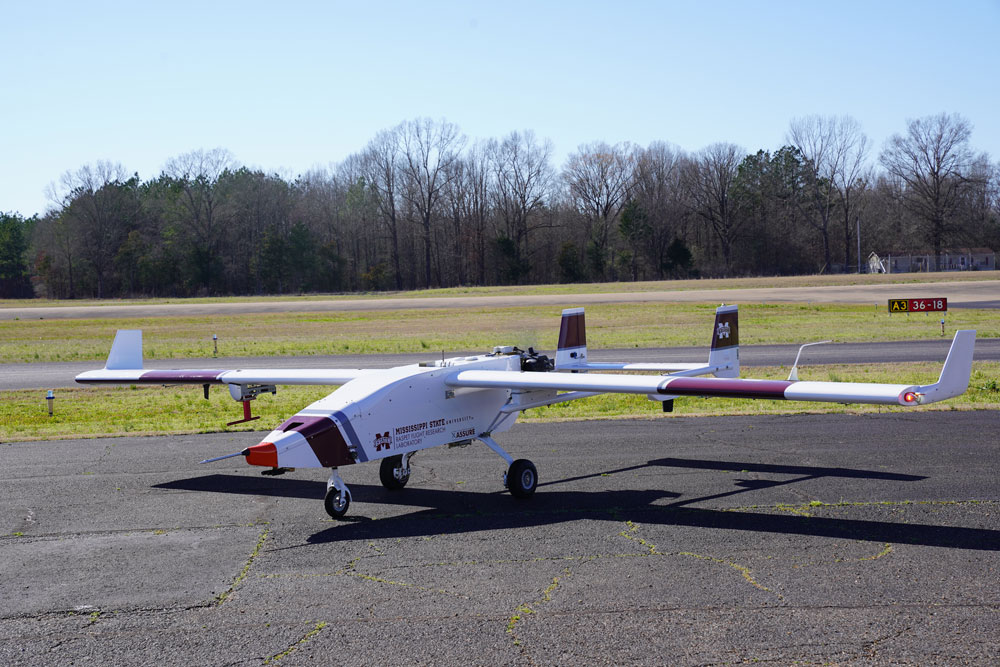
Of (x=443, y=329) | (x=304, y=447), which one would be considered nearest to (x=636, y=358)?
(x=443, y=329)

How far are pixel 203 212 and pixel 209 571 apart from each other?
4129 inches

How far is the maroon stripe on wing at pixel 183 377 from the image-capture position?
14.9m

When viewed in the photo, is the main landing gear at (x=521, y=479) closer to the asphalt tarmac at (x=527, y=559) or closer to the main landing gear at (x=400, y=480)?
the main landing gear at (x=400, y=480)

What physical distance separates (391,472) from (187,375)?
4.83 metres

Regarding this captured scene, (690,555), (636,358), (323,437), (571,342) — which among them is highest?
(571,342)

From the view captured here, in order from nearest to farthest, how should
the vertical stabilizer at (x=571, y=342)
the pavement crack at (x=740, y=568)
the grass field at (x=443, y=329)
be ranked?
the pavement crack at (x=740, y=568) → the vertical stabilizer at (x=571, y=342) → the grass field at (x=443, y=329)

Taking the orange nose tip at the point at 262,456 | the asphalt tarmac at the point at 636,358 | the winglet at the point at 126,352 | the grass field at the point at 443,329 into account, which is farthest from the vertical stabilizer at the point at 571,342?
the grass field at the point at 443,329

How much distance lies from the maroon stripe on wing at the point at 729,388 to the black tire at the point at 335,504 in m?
4.42

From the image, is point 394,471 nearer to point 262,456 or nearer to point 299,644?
point 262,456

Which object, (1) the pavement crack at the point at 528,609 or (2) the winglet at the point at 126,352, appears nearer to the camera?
(1) the pavement crack at the point at 528,609

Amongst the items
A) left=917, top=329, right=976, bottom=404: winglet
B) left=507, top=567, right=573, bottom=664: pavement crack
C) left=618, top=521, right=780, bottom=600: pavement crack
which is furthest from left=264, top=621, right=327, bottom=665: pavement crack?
left=917, top=329, right=976, bottom=404: winglet

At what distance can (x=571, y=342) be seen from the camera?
14.4 m

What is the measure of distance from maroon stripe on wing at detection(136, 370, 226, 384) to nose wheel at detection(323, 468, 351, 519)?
15.9 feet

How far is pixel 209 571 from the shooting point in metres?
9.02
